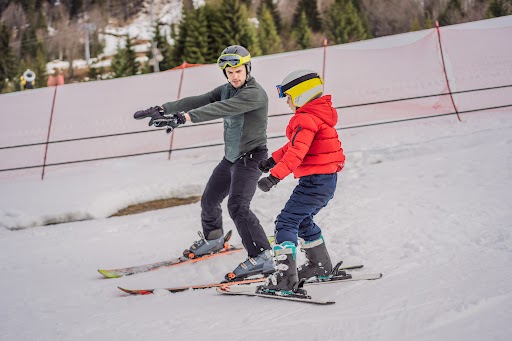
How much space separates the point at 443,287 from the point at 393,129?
25.7 feet

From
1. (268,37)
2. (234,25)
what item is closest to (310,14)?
(268,37)

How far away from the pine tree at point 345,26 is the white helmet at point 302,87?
54058 millimetres

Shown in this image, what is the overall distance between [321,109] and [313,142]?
0.25 metres

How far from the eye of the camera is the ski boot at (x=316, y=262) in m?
4.05

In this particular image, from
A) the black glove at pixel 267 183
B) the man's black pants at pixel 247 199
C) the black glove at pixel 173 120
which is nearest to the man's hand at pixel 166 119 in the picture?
the black glove at pixel 173 120

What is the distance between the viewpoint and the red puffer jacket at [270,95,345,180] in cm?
357

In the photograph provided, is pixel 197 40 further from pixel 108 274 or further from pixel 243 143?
pixel 243 143

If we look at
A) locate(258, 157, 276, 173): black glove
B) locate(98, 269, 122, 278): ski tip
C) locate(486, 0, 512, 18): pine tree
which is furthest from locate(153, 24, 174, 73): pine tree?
locate(258, 157, 276, 173): black glove

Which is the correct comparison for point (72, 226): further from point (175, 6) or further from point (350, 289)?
point (175, 6)

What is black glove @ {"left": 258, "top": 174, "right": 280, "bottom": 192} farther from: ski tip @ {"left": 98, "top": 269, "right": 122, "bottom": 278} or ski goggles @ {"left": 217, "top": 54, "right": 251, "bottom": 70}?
ski tip @ {"left": 98, "top": 269, "right": 122, "bottom": 278}

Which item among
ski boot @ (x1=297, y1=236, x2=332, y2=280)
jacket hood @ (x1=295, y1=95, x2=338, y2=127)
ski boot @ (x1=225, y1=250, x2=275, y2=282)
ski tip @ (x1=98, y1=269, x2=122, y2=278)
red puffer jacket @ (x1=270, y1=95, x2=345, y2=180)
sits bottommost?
ski tip @ (x1=98, y1=269, x2=122, y2=278)

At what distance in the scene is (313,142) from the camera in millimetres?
3736

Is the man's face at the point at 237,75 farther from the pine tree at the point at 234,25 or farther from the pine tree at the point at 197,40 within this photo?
the pine tree at the point at 234,25

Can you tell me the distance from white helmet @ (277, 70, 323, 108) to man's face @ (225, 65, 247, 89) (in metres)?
0.77
